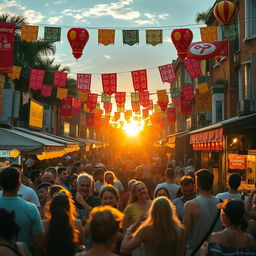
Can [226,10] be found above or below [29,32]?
above

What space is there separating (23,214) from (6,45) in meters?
12.9

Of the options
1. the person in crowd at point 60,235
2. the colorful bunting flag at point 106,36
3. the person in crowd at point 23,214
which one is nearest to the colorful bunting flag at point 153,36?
the colorful bunting flag at point 106,36

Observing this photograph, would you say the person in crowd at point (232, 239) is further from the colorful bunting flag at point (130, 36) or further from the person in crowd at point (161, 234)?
the colorful bunting flag at point (130, 36)

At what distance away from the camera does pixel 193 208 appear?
5.08 metres

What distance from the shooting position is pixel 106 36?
15.7m

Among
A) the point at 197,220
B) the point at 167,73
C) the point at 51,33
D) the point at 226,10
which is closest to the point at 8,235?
the point at 197,220

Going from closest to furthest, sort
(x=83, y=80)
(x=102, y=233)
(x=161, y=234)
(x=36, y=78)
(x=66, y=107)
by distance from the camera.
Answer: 1. (x=102, y=233)
2. (x=161, y=234)
3. (x=83, y=80)
4. (x=36, y=78)
5. (x=66, y=107)

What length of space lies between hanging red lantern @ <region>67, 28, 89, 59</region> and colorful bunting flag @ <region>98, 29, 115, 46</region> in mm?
823

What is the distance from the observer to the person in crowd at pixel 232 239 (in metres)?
3.61

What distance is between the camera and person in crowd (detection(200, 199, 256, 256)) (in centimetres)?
361

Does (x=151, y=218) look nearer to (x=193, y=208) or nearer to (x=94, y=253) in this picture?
(x=94, y=253)

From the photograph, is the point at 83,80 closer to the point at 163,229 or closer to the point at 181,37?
the point at 181,37

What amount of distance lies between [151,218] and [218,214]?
1622 millimetres

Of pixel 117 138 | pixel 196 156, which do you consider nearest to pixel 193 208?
pixel 196 156
